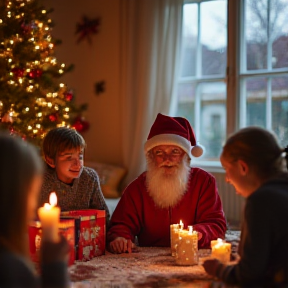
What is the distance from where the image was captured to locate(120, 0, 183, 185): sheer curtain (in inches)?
225

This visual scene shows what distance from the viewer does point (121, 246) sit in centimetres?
256

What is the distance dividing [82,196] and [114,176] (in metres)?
2.98

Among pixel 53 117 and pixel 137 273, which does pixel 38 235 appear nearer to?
pixel 137 273

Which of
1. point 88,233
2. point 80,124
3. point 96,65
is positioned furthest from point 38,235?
point 96,65

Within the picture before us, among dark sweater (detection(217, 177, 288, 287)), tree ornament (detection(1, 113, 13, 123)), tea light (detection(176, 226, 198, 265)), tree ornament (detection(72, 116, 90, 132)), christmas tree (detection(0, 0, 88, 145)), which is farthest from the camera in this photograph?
tree ornament (detection(72, 116, 90, 132))

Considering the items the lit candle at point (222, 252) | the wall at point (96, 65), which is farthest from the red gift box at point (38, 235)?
the wall at point (96, 65)

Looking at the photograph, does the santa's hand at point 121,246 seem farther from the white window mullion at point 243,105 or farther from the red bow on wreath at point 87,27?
the red bow on wreath at point 87,27

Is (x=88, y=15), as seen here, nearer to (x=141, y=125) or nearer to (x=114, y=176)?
(x=141, y=125)

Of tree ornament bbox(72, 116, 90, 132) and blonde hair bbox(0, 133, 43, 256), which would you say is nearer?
blonde hair bbox(0, 133, 43, 256)

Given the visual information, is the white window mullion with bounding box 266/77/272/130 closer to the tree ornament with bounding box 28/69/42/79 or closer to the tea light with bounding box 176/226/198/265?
the tree ornament with bounding box 28/69/42/79

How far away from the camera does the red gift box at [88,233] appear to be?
7.74 feet

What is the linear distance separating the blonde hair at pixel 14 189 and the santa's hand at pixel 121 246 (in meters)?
1.19

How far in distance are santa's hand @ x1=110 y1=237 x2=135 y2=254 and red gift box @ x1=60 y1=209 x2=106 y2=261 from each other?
5cm

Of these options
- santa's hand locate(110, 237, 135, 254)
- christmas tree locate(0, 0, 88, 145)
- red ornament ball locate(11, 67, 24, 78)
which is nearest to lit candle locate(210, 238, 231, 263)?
santa's hand locate(110, 237, 135, 254)
